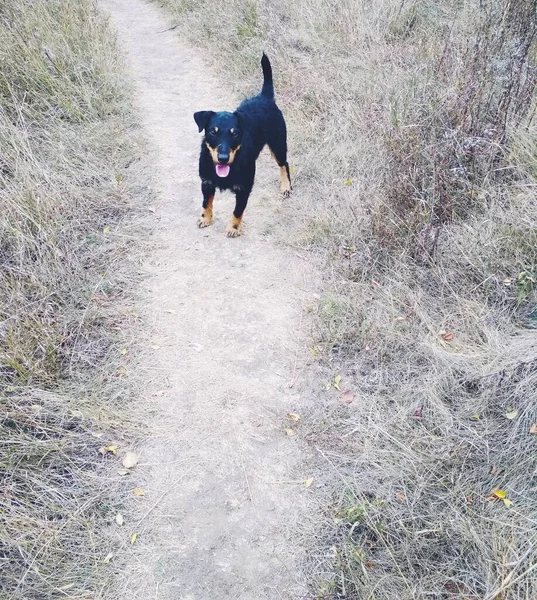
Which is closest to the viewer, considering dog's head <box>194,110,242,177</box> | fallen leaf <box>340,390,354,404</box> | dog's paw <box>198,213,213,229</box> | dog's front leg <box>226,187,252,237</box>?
fallen leaf <box>340,390,354,404</box>

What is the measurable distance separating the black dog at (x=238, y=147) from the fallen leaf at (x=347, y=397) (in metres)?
1.72

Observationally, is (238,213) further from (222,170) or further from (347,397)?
(347,397)

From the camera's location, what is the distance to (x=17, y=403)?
2.45 m

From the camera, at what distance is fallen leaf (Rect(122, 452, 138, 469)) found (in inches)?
93.7

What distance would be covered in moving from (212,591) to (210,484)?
1.53 feet

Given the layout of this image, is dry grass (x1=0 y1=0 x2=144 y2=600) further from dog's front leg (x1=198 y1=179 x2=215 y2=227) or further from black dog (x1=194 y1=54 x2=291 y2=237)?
black dog (x1=194 y1=54 x2=291 y2=237)

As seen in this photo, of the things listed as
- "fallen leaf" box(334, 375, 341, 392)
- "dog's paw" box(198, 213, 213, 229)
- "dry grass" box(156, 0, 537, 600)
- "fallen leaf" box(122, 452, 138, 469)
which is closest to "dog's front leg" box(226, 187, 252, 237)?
"dog's paw" box(198, 213, 213, 229)

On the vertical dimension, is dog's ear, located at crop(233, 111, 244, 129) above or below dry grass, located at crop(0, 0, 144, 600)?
above

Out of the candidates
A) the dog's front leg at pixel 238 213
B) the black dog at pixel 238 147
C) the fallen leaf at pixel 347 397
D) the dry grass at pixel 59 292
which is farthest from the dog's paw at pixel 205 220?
the fallen leaf at pixel 347 397

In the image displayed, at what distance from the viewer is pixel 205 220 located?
13.2 ft

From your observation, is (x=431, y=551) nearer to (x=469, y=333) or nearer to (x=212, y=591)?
(x=212, y=591)

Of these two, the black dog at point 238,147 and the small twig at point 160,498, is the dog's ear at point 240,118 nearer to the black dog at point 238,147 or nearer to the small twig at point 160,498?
the black dog at point 238,147

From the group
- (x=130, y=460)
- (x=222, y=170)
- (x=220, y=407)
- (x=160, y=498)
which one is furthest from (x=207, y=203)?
(x=160, y=498)

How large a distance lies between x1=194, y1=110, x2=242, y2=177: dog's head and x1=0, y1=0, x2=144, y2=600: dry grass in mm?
934
